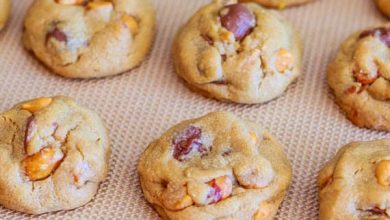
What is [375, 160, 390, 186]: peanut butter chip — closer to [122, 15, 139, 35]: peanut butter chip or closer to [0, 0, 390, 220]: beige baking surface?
[0, 0, 390, 220]: beige baking surface

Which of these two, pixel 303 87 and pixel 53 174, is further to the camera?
pixel 303 87

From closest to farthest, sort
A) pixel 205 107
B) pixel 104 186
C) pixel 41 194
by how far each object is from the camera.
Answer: pixel 41 194 < pixel 104 186 < pixel 205 107

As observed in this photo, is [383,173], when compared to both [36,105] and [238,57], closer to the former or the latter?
[238,57]

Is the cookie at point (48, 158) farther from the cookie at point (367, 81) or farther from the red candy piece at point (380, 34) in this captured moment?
the red candy piece at point (380, 34)

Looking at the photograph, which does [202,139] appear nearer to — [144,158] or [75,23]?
[144,158]

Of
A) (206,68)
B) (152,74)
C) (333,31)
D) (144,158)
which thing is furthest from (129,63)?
(333,31)

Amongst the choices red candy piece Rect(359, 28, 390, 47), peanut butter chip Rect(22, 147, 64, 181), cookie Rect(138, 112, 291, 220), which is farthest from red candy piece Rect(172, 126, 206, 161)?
red candy piece Rect(359, 28, 390, 47)

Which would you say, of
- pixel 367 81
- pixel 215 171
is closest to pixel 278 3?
pixel 367 81

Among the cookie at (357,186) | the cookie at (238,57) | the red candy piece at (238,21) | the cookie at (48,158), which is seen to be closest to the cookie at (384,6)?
the cookie at (238,57)
